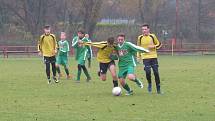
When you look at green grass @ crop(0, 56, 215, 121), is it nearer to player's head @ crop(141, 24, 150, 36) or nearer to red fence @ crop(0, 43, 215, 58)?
player's head @ crop(141, 24, 150, 36)

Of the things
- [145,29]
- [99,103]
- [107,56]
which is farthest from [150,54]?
[99,103]

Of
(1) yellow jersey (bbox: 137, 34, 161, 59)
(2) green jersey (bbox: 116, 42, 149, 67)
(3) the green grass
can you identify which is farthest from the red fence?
(2) green jersey (bbox: 116, 42, 149, 67)

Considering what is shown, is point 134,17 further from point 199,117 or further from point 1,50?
point 199,117

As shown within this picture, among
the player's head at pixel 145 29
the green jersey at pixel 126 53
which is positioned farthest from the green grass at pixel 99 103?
the player's head at pixel 145 29

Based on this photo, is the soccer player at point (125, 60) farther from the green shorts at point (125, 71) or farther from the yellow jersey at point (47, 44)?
the yellow jersey at point (47, 44)

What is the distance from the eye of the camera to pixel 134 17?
268 ft

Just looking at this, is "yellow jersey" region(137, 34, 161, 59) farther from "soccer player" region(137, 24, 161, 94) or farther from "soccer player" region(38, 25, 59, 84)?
"soccer player" region(38, 25, 59, 84)

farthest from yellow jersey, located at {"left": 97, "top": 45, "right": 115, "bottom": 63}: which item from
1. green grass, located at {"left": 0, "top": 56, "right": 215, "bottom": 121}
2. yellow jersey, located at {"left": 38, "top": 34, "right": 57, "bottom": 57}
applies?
yellow jersey, located at {"left": 38, "top": 34, "right": 57, "bottom": 57}

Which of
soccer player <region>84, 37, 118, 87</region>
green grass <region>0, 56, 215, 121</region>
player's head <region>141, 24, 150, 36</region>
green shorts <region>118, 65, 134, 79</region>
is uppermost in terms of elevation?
player's head <region>141, 24, 150, 36</region>

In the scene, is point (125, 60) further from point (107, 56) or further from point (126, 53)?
point (107, 56)

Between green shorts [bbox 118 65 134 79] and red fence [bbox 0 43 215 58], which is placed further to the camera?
red fence [bbox 0 43 215 58]

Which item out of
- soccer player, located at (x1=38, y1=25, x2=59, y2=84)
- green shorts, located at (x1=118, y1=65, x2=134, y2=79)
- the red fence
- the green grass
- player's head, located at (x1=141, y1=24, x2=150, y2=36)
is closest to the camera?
the green grass

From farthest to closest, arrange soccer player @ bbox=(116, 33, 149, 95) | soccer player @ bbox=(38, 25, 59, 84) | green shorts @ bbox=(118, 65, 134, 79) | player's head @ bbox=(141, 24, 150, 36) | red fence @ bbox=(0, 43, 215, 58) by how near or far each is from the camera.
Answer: red fence @ bbox=(0, 43, 215, 58) → soccer player @ bbox=(38, 25, 59, 84) → player's head @ bbox=(141, 24, 150, 36) → green shorts @ bbox=(118, 65, 134, 79) → soccer player @ bbox=(116, 33, 149, 95)

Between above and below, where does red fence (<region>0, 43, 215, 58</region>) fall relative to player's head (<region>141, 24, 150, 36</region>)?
below
